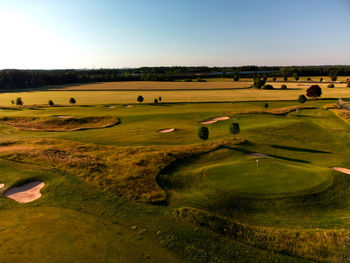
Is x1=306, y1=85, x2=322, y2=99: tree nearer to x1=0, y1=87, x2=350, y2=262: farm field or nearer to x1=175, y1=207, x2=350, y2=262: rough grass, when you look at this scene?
x1=0, y1=87, x2=350, y2=262: farm field

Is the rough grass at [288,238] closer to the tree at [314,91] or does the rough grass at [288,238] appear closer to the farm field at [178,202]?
the farm field at [178,202]

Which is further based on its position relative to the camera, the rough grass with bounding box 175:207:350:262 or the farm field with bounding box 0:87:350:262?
the farm field with bounding box 0:87:350:262

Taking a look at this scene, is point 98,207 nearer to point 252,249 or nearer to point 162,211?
point 162,211

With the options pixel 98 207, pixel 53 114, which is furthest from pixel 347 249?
pixel 53 114

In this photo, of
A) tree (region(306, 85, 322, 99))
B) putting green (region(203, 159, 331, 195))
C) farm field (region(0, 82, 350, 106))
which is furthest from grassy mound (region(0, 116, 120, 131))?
tree (region(306, 85, 322, 99))

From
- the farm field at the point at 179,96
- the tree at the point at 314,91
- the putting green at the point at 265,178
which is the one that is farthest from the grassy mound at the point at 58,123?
the tree at the point at 314,91

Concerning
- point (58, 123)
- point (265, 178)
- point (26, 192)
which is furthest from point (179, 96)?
point (26, 192)

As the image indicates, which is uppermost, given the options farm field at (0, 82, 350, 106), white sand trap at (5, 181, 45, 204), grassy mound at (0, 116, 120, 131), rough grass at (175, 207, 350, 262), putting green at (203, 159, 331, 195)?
farm field at (0, 82, 350, 106)

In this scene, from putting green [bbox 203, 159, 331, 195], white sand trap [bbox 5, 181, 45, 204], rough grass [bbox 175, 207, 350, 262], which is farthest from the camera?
white sand trap [bbox 5, 181, 45, 204]
